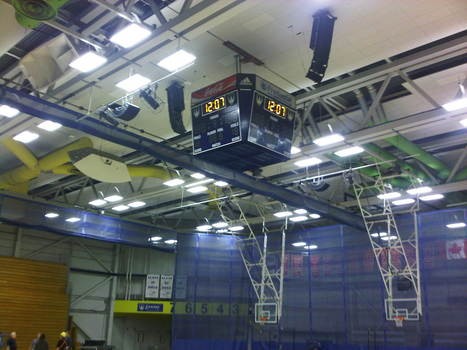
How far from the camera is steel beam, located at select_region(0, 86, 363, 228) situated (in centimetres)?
925

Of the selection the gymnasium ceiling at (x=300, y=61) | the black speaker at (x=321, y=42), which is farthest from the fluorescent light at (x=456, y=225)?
the black speaker at (x=321, y=42)

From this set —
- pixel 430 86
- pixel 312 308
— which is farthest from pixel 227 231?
pixel 430 86

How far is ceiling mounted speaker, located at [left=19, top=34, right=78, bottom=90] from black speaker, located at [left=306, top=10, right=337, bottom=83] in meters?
3.98

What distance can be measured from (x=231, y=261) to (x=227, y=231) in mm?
1841

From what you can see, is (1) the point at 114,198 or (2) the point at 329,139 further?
(1) the point at 114,198

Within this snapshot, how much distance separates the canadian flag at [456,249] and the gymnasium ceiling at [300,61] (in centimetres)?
289

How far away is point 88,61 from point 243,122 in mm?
2592

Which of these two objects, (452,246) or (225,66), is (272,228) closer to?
(452,246)

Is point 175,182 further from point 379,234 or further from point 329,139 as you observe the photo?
point 379,234

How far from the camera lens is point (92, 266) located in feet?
84.5

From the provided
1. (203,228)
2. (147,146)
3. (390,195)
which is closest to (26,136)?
(147,146)

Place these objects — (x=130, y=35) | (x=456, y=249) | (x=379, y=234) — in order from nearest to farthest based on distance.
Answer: (x=130, y=35), (x=456, y=249), (x=379, y=234)

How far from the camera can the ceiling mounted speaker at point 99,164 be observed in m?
11.8

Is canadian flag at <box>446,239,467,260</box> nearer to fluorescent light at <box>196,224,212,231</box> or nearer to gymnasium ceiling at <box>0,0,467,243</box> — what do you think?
gymnasium ceiling at <box>0,0,467,243</box>
